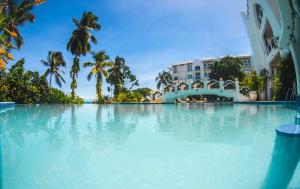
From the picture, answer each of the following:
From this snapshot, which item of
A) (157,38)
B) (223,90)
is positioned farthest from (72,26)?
(223,90)

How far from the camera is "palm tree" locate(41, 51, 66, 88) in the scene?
38.3 m

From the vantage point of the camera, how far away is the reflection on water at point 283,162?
9.04 ft

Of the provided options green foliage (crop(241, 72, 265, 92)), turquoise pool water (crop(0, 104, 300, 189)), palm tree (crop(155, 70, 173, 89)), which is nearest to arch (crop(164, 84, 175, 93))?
green foliage (crop(241, 72, 265, 92))

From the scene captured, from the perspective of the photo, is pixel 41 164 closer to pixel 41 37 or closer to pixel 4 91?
pixel 41 37

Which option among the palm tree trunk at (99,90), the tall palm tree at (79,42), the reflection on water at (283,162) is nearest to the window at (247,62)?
the palm tree trunk at (99,90)

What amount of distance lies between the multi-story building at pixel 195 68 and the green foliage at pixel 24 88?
1418 inches

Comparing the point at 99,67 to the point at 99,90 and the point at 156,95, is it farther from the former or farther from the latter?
the point at 156,95

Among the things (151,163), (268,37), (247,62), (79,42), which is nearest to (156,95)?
(79,42)

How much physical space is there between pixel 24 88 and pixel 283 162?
3262cm

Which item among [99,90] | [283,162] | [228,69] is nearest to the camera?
[283,162]

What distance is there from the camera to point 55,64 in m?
38.7

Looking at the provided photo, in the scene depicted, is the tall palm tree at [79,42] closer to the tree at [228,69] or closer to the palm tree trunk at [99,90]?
the palm tree trunk at [99,90]

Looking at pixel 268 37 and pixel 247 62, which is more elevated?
pixel 247 62

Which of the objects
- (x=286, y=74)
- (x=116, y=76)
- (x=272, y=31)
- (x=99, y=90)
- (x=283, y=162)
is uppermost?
(x=272, y=31)
